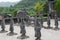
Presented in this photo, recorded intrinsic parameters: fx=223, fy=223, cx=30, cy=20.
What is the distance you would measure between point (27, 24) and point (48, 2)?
13432 mm

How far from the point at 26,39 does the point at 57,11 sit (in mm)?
17636

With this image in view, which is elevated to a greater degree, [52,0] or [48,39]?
[52,0]

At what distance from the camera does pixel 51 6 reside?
117ft

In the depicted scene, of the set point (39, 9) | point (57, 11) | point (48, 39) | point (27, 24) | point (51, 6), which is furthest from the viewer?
point (39, 9)

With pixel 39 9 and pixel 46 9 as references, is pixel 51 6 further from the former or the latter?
pixel 39 9

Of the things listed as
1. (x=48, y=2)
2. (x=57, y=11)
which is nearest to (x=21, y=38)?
(x=57, y=11)

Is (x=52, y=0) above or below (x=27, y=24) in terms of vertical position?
above

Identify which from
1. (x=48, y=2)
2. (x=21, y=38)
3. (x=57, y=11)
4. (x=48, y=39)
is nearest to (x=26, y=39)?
(x=21, y=38)

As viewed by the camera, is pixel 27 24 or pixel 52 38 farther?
pixel 27 24

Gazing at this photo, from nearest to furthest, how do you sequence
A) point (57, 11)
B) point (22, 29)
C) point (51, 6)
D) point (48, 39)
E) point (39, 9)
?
point (48, 39) < point (22, 29) < point (57, 11) < point (51, 6) < point (39, 9)

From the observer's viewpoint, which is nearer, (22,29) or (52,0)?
(22,29)

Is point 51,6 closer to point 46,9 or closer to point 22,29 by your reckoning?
point 46,9

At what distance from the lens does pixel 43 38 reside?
54.9 ft

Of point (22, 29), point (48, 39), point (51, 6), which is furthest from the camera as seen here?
point (51, 6)
